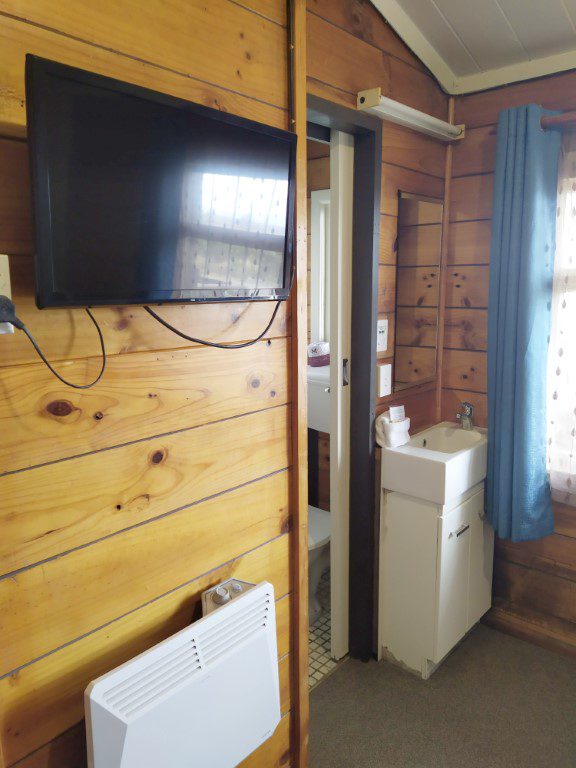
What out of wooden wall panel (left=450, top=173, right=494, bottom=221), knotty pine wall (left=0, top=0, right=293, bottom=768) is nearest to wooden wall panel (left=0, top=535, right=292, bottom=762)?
knotty pine wall (left=0, top=0, right=293, bottom=768)

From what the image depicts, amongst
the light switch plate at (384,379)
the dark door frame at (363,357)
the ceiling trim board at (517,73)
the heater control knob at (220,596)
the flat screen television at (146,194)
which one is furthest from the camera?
the light switch plate at (384,379)

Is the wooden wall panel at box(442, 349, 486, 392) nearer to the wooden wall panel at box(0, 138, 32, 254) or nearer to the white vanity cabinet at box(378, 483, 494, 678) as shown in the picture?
the white vanity cabinet at box(378, 483, 494, 678)

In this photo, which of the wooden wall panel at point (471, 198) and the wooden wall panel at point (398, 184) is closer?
the wooden wall panel at point (398, 184)

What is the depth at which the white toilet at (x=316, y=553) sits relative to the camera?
244cm

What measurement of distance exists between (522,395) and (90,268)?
1689 millimetres

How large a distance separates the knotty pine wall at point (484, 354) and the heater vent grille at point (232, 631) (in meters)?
1.45

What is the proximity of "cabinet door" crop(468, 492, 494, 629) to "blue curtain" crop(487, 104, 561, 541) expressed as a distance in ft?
0.21

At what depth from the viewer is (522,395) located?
7.07 feet

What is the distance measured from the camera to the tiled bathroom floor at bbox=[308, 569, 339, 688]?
7.48ft

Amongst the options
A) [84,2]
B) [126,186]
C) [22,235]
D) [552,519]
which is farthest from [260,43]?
[552,519]

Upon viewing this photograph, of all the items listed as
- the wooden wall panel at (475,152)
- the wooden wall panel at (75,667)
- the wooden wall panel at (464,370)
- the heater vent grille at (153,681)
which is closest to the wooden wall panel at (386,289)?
the wooden wall panel at (464,370)

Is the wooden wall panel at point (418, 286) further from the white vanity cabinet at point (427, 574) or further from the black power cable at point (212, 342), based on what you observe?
the black power cable at point (212, 342)

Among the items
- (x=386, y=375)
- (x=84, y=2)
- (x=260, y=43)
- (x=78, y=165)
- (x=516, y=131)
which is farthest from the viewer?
(x=386, y=375)

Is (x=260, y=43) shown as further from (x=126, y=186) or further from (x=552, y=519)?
(x=552, y=519)
